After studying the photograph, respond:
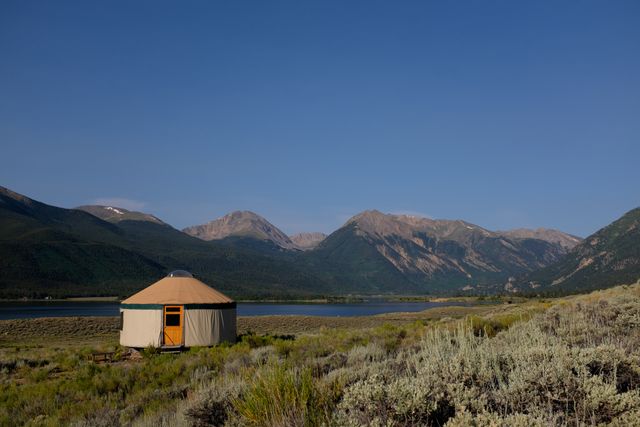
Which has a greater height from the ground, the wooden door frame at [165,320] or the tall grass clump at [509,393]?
the tall grass clump at [509,393]

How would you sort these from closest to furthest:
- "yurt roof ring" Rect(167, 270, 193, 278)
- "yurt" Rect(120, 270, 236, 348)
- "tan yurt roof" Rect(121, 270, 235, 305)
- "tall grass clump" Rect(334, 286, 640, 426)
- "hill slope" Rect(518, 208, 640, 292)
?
"tall grass clump" Rect(334, 286, 640, 426) → "yurt" Rect(120, 270, 236, 348) → "tan yurt roof" Rect(121, 270, 235, 305) → "yurt roof ring" Rect(167, 270, 193, 278) → "hill slope" Rect(518, 208, 640, 292)

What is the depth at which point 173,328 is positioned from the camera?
811 inches

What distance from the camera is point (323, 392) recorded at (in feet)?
19.5

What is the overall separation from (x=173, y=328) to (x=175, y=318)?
2.82 feet

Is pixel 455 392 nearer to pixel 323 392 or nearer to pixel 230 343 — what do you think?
pixel 323 392

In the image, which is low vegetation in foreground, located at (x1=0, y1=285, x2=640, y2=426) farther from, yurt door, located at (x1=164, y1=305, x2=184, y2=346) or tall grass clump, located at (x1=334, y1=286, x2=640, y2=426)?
yurt door, located at (x1=164, y1=305, x2=184, y2=346)

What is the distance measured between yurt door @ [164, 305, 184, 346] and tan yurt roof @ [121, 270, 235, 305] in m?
0.29

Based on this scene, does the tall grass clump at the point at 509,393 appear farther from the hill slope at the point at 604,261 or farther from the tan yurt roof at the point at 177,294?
the hill slope at the point at 604,261

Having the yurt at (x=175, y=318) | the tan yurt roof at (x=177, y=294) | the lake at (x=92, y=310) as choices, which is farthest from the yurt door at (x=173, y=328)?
the lake at (x=92, y=310)

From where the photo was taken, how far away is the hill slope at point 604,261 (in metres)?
128

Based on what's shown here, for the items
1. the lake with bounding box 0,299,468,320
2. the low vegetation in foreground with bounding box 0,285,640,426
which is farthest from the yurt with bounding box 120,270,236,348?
the lake with bounding box 0,299,468,320

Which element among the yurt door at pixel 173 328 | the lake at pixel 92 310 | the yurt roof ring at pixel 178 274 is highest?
the yurt roof ring at pixel 178 274

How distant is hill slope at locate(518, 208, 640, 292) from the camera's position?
12814cm

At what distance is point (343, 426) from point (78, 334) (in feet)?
116
